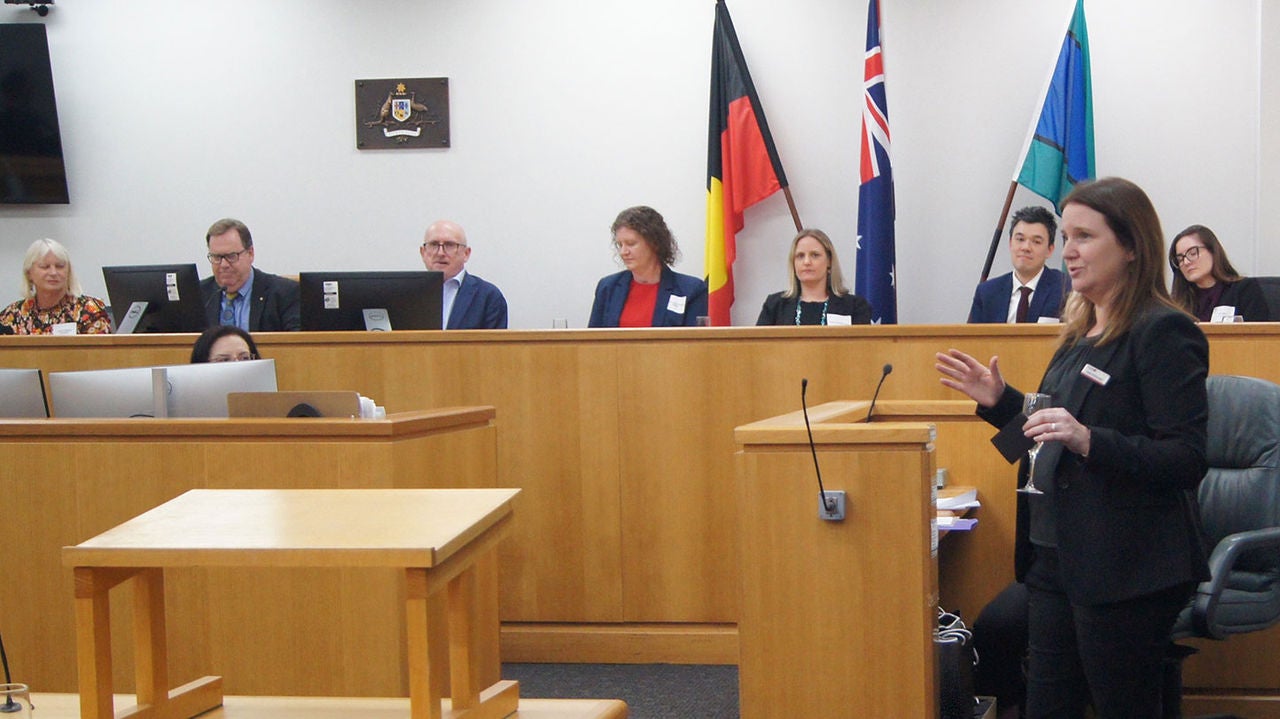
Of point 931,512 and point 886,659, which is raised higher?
point 931,512

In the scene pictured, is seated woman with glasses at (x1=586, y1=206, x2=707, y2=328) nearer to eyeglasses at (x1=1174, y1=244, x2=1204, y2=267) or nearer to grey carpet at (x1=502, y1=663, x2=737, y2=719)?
grey carpet at (x1=502, y1=663, x2=737, y2=719)

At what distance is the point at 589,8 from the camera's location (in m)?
7.11

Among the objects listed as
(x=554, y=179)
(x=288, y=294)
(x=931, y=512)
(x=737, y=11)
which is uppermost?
(x=737, y=11)

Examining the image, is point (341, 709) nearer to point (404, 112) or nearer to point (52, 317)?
point (52, 317)

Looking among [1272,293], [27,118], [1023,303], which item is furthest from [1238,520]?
[27,118]

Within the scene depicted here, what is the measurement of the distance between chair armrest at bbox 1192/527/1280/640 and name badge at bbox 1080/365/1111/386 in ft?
3.04

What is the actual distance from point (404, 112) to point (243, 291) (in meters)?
1.68

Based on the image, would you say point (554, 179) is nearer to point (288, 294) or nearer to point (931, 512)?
point (288, 294)

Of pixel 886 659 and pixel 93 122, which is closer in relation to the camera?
pixel 886 659

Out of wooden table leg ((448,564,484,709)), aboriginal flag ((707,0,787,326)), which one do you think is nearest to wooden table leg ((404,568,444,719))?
wooden table leg ((448,564,484,709))

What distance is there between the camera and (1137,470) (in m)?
2.29

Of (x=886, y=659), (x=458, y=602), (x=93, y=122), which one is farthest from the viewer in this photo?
(x=93, y=122)

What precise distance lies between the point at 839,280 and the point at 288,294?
2497mm

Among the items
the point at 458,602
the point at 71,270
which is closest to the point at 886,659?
the point at 458,602
